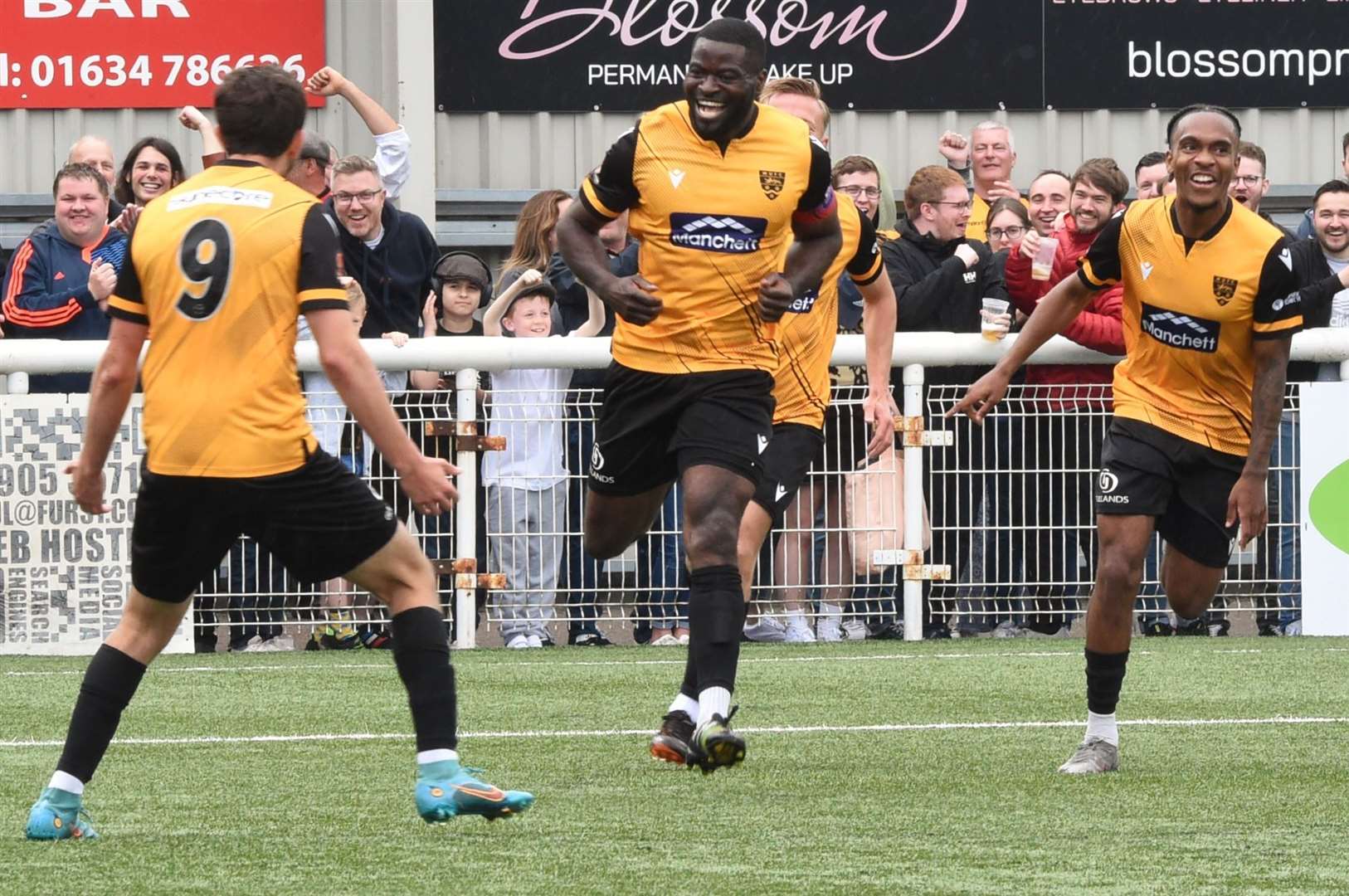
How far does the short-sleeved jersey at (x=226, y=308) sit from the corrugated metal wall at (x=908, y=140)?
1218 centimetres

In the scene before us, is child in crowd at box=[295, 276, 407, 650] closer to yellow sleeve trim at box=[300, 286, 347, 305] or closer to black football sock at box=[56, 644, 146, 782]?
black football sock at box=[56, 644, 146, 782]

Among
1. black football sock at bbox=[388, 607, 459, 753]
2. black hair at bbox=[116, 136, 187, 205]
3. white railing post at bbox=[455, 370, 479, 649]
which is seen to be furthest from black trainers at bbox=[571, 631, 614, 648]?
black football sock at bbox=[388, 607, 459, 753]

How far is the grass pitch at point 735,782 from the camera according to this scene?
4.95 m

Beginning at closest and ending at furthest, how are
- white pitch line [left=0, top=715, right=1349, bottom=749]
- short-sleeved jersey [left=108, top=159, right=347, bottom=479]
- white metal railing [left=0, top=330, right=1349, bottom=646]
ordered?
short-sleeved jersey [left=108, top=159, right=347, bottom=479], white pitch line [left=0, top=715, right=1349, bottom=749], white metal railing [left=0, top=330, right=1349, bottom=646]

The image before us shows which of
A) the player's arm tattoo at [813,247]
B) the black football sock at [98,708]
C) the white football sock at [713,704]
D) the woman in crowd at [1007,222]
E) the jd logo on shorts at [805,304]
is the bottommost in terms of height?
the white football sock at [713,704]

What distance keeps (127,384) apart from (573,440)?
6.35m

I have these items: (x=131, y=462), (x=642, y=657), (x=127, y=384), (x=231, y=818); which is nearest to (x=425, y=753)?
(x=231, y=818)

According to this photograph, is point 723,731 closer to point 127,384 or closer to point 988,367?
point 127,384

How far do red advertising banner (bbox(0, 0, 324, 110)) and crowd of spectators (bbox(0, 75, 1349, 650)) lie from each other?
5249mm

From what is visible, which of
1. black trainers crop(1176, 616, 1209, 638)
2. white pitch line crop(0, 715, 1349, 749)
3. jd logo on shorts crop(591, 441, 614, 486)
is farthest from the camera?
black trainers crop(1176, 616, 1209, 638)

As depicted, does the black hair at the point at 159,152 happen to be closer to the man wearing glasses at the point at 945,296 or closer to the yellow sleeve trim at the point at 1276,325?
the man wearing glasses at the point at 945,296

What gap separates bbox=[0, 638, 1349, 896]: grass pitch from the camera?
4945 millimetres

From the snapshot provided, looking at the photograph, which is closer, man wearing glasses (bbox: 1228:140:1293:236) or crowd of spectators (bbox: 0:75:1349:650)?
crowd of spectators (bbox: 0:75:1349:650)

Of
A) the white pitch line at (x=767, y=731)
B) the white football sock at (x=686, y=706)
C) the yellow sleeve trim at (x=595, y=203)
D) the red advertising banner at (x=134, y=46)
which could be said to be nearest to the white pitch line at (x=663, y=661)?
the white pitch line at (x=767, y=731)
